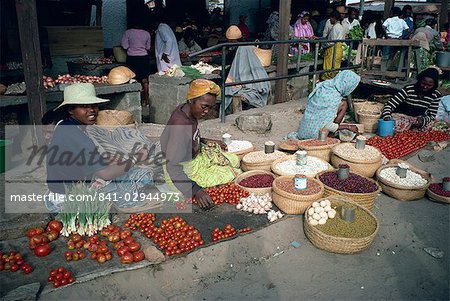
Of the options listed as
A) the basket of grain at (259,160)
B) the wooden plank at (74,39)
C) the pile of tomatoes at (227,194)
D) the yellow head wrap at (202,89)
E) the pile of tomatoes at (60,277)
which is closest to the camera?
the pile of tomatoes at (60,277)

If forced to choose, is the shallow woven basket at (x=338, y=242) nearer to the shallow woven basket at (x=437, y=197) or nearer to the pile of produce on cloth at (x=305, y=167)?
the pile of produce on cloth at (x=305, y=167)

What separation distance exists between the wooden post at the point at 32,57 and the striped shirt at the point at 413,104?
16.8 ft

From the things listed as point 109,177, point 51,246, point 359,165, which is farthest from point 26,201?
point 359,165

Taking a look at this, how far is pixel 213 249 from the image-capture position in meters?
3.33

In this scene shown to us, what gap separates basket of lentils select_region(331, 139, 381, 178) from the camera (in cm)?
444

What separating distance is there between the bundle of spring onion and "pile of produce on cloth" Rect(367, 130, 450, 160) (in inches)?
152

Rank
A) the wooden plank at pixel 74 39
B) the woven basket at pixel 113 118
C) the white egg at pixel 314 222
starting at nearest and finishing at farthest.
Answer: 1. the white egg at pixel 314 222
2. the woven basket at pixel 113 118
3. the wooden plank at pixel 74 39

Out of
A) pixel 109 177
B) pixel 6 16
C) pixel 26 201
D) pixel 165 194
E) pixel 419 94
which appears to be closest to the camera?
pixel 109 177

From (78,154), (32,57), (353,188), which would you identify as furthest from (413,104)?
Answer: (32,57)

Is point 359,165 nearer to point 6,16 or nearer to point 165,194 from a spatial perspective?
point 165,194

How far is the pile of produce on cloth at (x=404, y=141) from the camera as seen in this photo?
5320 mm

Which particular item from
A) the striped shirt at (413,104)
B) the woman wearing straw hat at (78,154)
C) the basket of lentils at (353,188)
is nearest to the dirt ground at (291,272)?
the basket of lentils at (353,188)

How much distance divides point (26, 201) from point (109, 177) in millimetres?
1041

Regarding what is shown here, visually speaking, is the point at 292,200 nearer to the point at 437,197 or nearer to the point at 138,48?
the point at 437,197
